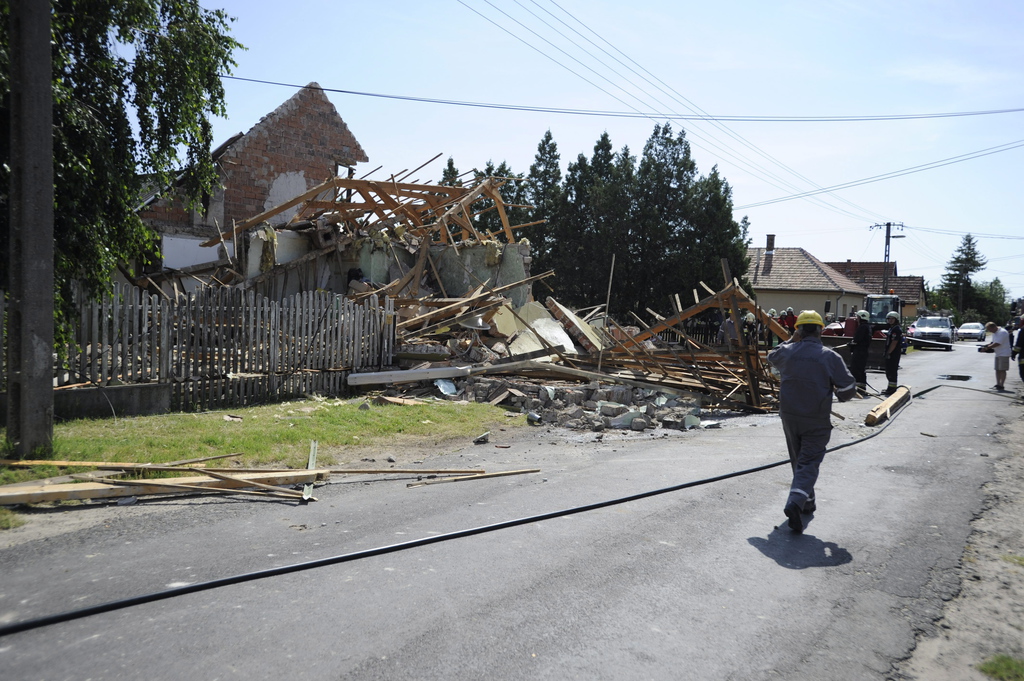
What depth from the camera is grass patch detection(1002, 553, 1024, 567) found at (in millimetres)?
5195

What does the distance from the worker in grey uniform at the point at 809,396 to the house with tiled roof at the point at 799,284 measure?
4488cm

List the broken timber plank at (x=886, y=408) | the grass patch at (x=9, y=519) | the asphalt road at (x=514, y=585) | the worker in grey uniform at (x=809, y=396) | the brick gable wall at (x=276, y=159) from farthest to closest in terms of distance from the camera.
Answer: the brick gable wall at (x=276, y=159) → the broken timber plank at (x=886, y=408) → the worker in grey uniform at (x=809, y=396) → the grass patch at (x=9, y=519) → the asphalt road at (x=514, y=585)

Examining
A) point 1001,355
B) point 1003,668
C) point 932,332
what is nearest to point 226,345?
point 1003,668

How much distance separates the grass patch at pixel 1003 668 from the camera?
3.56 m

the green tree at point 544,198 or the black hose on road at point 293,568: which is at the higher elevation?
the green tree at point 544,198

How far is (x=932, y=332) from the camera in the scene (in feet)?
131

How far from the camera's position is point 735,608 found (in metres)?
4.26

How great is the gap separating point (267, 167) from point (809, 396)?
2121cm

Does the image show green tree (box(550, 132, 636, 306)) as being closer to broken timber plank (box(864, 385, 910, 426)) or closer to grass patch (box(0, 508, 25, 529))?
broken timber plank (box(864, 385, 910, 426))

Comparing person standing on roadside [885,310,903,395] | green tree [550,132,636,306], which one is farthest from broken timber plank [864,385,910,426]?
green tree [550,132,636,306]

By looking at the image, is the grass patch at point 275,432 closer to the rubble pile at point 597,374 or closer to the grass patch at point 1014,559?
the rubble pile at point 597,374

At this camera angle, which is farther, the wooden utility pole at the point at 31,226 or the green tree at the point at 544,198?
the green tree at the point at 544,198

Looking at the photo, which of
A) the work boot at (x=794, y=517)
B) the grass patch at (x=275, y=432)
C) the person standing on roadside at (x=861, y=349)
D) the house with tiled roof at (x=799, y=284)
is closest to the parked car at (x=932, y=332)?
the house with tiled roof at (x=799, y=284)

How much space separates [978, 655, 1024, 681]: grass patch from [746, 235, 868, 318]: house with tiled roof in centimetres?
4735
